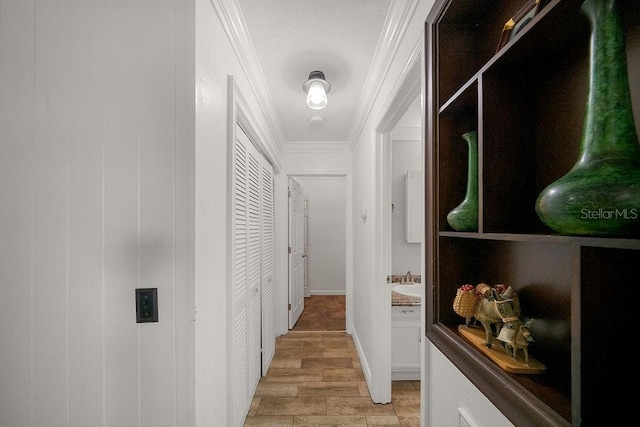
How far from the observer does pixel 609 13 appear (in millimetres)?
443

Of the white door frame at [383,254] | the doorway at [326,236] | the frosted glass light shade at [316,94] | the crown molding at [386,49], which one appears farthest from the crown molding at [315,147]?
the doorway at [326,236]

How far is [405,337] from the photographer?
2352mm

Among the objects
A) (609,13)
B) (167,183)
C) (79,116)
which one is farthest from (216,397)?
(609,13)

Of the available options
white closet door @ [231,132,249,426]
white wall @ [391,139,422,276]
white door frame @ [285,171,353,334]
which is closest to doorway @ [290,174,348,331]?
white door frame @ [285,171,353,334]

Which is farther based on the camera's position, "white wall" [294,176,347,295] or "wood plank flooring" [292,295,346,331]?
"white wall" [294,176,347,295]

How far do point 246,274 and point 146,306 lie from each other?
1.05 m

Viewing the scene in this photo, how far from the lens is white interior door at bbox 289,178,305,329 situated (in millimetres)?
3674

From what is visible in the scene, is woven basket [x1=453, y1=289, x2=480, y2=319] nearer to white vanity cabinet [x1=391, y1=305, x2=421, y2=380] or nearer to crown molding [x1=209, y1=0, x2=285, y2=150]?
crown molding [x1=209, y1=0, x2=285, y2=150]

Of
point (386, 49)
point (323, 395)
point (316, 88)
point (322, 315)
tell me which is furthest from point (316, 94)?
point (322, 315)

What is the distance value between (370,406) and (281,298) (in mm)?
1593

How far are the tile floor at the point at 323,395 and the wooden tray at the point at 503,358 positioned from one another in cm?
156

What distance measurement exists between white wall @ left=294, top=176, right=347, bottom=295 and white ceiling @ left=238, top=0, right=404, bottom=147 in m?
3.31

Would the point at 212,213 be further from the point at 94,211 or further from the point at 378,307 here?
the point at 378,307

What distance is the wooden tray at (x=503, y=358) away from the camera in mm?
621
